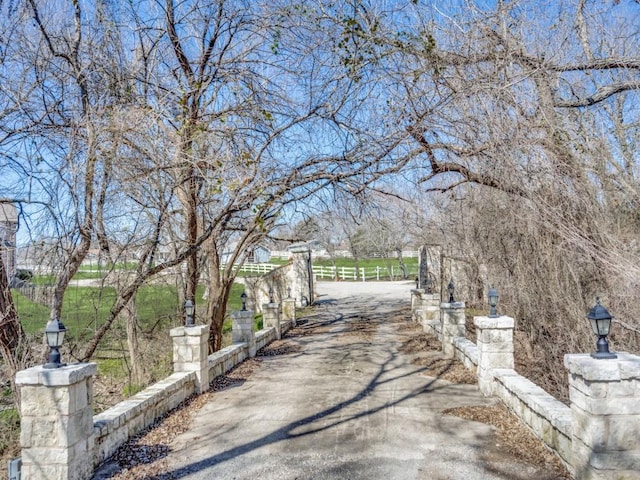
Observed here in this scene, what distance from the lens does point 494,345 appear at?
7.54m

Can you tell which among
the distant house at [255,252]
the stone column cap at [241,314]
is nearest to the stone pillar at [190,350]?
the stone column cap at [241,314]

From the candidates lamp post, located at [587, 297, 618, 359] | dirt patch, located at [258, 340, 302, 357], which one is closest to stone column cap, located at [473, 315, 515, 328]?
lamp post, located at [587, 297, 618, 359]

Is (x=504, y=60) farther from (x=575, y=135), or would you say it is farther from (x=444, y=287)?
(x=444, y=287)

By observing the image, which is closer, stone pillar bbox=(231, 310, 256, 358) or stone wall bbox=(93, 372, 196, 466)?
stone wall bbox=(93, 372, 196, 466)

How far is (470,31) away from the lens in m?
8.09

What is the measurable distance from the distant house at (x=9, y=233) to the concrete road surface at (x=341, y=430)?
11.3ft

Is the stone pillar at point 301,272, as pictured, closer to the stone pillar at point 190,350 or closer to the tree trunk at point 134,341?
the tree trunk at point 134,341

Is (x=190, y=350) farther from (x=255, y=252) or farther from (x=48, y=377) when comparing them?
(x=255, y=252)

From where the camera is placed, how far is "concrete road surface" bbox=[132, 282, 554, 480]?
497cm

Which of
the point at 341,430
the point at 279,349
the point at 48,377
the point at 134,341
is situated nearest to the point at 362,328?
the point at 279,349

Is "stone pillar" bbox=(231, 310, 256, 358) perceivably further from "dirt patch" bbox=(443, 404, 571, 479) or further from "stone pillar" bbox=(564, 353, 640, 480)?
"stone pillar" bbox=(564, 353, 640, 480)

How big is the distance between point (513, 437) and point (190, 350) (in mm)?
4646

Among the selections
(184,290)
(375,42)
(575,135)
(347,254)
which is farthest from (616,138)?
(347,254)

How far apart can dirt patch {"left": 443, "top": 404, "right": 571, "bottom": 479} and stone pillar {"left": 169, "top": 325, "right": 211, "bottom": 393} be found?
11.9 feet
